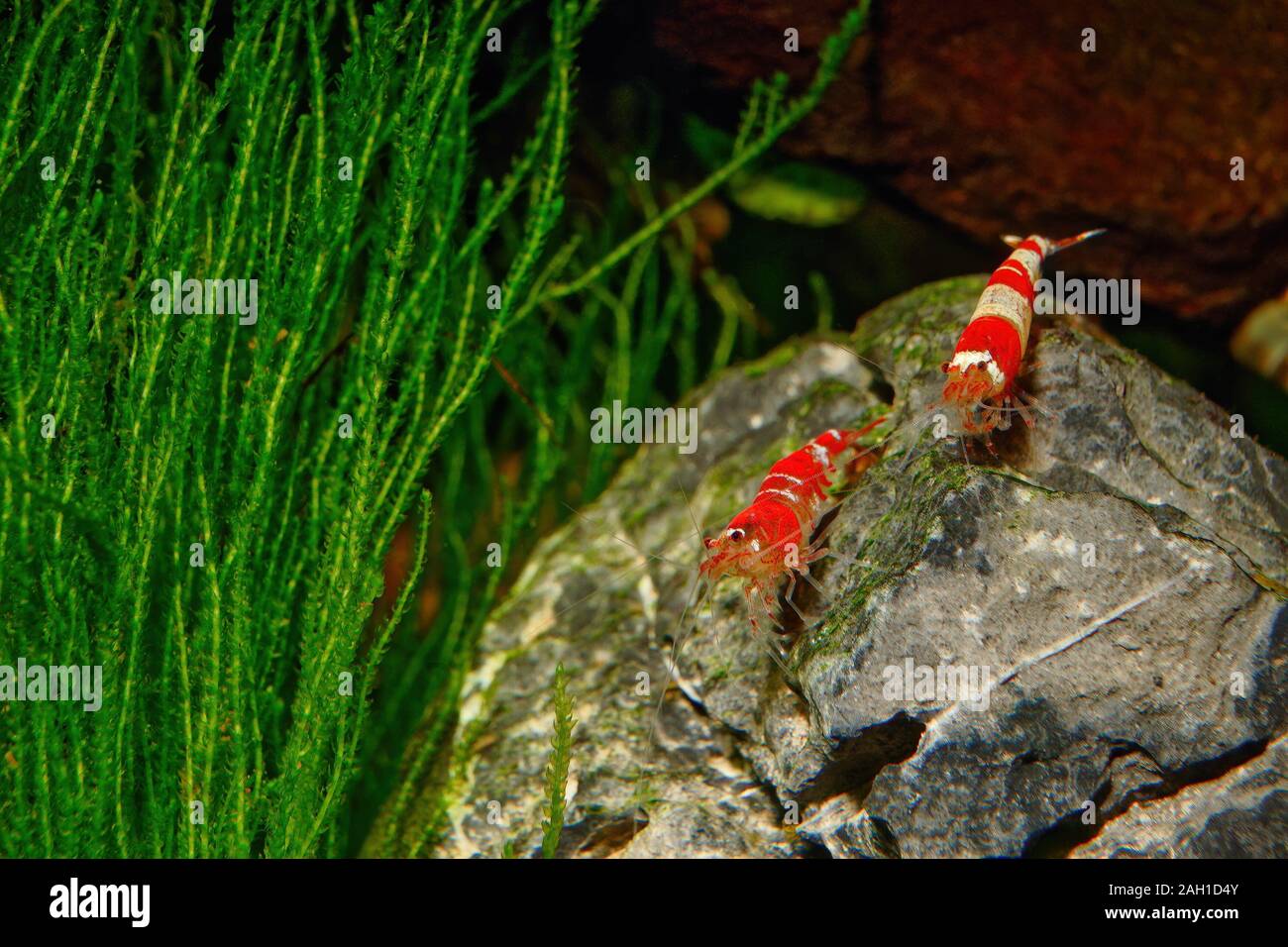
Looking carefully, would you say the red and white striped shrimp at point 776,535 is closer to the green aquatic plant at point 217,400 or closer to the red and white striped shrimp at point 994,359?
the red and white striped shrimp at point 994,359

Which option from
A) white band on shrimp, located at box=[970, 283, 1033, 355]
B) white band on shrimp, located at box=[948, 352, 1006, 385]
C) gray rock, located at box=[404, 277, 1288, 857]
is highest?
white band on shrimp, located at box=[970, 283, 1033, 355]

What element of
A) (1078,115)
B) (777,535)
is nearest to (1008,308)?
(777,535)

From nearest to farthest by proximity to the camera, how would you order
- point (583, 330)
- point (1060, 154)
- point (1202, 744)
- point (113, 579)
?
point (1202, 744) → point (113, 579) → point (1060, 154) → point (583, 330)

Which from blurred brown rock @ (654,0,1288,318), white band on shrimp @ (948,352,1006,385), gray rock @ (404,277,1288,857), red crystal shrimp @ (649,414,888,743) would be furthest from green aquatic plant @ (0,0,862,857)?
white band on shrimp @ (948,352,1006,385)

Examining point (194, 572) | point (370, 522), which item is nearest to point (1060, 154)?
point (370, 522)

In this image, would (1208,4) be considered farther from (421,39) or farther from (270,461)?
(270,461)

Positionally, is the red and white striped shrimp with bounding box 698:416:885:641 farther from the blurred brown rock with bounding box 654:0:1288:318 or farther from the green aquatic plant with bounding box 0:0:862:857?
the blurred brown rock with bounding box 654:0:1288:318
